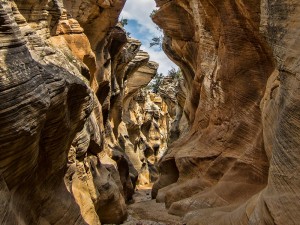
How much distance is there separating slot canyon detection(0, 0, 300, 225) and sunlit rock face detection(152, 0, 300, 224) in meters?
0.04

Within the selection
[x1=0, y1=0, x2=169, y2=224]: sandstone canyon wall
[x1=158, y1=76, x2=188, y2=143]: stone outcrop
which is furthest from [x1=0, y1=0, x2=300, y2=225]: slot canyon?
[x1=158, y1=76, x2=188, y2=143]: stone outcrop

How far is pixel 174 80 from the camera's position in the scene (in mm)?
48531

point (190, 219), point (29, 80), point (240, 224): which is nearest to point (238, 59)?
point (190, 219)

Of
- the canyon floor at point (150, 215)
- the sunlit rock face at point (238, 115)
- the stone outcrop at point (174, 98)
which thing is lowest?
the stone outcrop at point (174, 98)

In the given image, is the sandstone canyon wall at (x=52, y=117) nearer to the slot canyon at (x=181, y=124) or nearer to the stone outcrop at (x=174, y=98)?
the slot canyon at (x=181, y=124)

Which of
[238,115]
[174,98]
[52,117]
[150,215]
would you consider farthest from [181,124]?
[52,117]

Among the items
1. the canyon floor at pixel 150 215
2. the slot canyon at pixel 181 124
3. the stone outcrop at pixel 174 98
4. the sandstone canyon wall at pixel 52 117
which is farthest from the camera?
the stone outcrop at pixel 174 98

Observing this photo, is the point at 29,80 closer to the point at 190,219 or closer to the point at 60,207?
the point at 60,207

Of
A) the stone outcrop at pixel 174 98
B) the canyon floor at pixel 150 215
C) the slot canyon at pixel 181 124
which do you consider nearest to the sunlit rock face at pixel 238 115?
the slot canyon at pixel 181 124

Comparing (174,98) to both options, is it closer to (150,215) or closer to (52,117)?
(150,215)

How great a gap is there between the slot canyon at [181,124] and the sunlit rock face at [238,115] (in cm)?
4

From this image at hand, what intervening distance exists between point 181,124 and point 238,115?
1387 cm

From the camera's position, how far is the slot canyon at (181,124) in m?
7.30

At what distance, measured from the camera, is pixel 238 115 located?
51.1 ft
